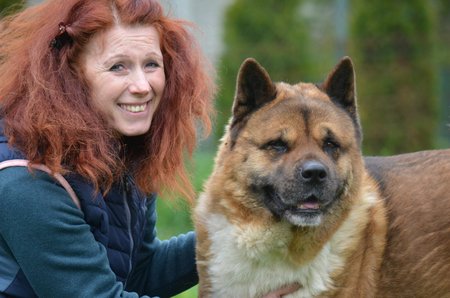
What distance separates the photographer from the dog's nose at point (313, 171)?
3.45 metres

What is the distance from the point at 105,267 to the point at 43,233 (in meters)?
0.31

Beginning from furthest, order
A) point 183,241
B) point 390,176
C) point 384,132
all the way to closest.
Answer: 1. point 384,132
2. point 183,241
3. point 390,176

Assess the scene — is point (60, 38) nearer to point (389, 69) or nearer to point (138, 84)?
point (138, 84)

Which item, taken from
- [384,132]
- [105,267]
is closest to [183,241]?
[105,267]

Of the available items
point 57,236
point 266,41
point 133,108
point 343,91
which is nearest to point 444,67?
point 266,41

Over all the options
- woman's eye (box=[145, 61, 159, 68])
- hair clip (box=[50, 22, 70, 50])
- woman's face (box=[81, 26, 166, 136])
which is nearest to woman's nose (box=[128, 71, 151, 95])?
woman's face (box=[81, 26, 166, 136])

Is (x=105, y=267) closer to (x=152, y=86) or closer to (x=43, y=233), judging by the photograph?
(x=43, y=233)

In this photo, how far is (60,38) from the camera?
11.6 feet

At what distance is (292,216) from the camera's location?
A: 139 inches

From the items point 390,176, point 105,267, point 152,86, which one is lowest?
point 105,267

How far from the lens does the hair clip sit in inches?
138

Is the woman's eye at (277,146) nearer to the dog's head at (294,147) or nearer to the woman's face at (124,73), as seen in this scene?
the dog's head at (294,147)

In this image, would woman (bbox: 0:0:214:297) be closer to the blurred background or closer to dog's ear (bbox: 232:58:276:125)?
dog's ear (bbox: 232:58:276:125)

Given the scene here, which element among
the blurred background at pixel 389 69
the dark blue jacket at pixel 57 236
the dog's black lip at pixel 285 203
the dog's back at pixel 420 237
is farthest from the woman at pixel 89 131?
the blurred background at pixel 389 69
